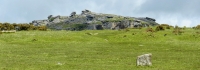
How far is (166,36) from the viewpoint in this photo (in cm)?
8319

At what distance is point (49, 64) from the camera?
36219 millimetres

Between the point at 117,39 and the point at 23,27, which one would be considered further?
the point at 23,27

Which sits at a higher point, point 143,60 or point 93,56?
point 143,60

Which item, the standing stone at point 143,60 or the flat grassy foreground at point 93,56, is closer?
the flat grassy foreground at point 93,56

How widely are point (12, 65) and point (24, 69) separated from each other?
328 cm

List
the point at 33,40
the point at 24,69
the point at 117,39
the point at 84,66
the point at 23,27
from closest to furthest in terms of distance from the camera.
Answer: the point at 24,69, the point at 84,66, the point at 33,40, the point at 117,39, the point at 23,27

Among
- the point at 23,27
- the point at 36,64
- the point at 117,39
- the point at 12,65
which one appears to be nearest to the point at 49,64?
the point at 36,64

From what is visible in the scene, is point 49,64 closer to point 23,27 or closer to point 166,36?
point 166,36

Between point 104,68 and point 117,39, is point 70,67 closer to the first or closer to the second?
point 104,68

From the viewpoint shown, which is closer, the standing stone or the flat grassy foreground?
the flat grassy foreground

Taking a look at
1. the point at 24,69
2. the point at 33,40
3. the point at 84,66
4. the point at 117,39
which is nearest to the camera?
the point at 24,69

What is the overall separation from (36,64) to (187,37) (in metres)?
53.9

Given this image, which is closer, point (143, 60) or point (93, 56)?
point (143, 60)

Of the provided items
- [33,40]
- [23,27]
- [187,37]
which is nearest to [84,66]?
[33,40]
